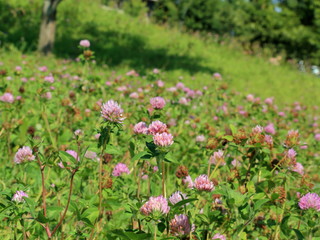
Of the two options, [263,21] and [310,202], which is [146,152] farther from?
[263,21]

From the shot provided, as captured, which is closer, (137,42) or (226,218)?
(226,218)

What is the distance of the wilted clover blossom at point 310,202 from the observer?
4.38ft

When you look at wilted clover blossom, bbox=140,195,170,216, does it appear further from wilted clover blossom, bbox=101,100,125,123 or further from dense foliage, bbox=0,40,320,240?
wilted clover blossom, bbox=101,100,125,123

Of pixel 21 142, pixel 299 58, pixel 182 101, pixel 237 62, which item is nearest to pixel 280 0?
pixel 299 58

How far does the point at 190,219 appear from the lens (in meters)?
1.28

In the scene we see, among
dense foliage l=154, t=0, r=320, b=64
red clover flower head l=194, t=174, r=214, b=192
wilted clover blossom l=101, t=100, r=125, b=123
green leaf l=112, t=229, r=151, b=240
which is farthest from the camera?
dense foliage l=154, t=0, r=320, b=64

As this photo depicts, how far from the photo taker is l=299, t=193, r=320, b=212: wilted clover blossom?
134 centimetres

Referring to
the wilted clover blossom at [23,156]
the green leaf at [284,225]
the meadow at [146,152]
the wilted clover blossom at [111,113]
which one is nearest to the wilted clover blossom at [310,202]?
the meadow at [146,152]

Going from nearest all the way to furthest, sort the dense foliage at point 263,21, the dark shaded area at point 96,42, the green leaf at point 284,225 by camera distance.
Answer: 1. the green leaf at point 284,225
2. the dark shaded area at point 96,42
3. the dense foliage at point 263,21

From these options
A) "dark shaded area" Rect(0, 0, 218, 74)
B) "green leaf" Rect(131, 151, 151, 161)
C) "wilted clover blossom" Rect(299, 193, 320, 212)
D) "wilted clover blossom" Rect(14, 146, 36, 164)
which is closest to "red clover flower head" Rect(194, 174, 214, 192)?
"green leaf" Rect(131, 151, 151, 161)

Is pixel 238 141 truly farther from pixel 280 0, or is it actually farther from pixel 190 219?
pixel 280 0

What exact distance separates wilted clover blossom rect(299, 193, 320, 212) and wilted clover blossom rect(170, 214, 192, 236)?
0.50 meters

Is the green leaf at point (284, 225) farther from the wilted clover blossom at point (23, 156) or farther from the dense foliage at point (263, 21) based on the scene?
the dense foliage at point (263, 21)

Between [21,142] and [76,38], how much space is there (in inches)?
321
